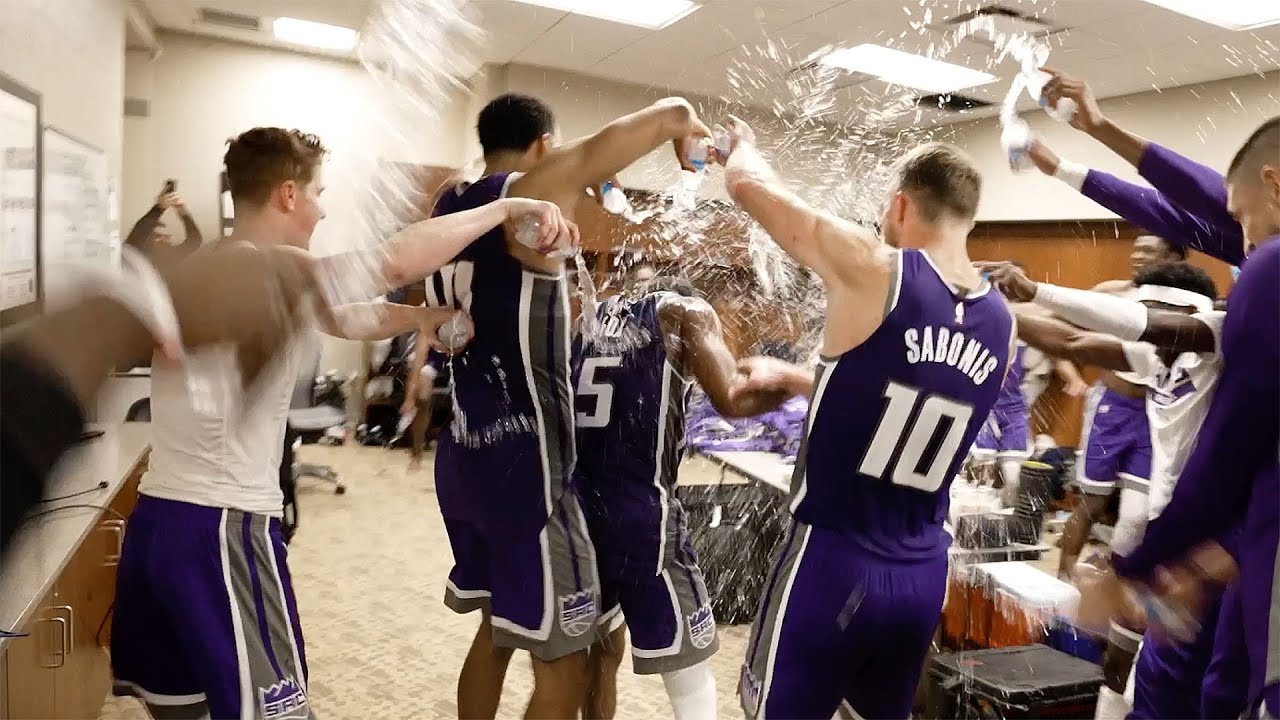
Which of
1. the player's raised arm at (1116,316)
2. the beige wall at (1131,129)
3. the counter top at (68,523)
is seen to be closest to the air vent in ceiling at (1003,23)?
the beige wall at (1131,129)

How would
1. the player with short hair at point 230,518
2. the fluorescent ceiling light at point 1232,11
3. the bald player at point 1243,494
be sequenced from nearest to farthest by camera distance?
1. the bald player at point 1243,494
2. the player with short hair at point 230,518
3. the fluorescent ceiling light at point 1232,11

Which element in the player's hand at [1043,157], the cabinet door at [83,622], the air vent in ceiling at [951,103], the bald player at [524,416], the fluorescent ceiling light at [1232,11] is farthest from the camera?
the fluorescent ceiling light at [1232,11]

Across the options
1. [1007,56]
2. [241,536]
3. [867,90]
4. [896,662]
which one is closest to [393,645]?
[241,536]

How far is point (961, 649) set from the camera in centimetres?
152

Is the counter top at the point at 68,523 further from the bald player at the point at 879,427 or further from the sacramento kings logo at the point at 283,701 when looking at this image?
the bald player at the point at 879,427

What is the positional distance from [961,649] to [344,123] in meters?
1.36

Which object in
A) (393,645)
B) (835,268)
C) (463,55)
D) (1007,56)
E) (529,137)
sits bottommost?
(393,645)

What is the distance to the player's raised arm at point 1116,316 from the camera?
3.02ft

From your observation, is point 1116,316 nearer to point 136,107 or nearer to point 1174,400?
point 1174,400

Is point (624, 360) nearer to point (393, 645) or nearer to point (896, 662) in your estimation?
point (896, 662)

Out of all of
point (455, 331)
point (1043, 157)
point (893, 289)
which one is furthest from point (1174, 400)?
point (455, 331)

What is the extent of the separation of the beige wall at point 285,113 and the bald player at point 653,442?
1.01 ft

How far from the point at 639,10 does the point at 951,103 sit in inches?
20.7

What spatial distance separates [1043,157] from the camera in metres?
1.14
